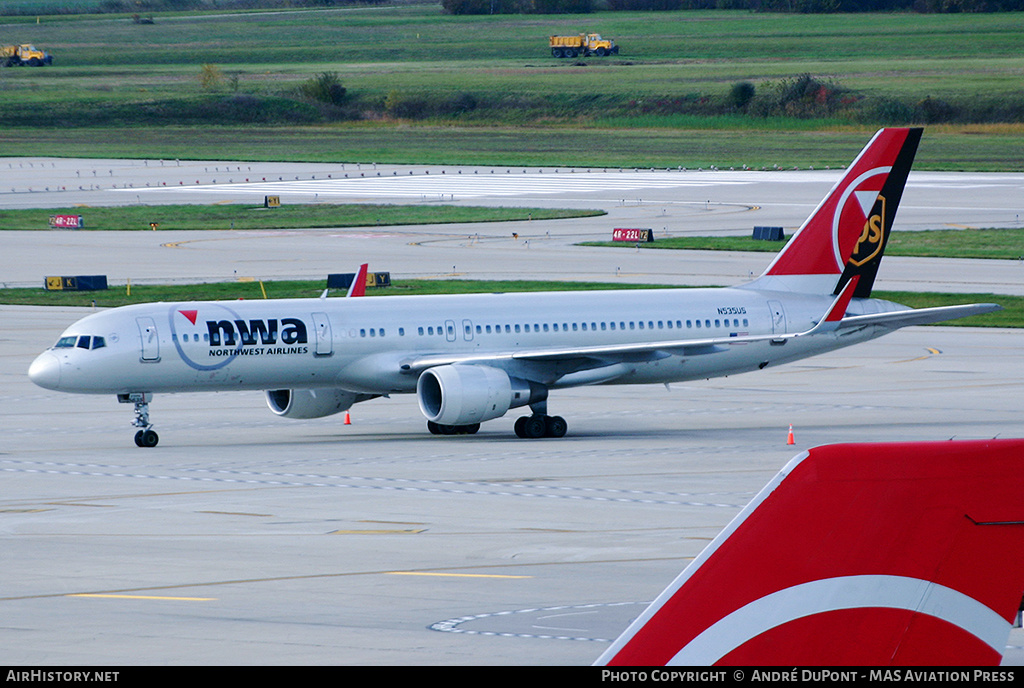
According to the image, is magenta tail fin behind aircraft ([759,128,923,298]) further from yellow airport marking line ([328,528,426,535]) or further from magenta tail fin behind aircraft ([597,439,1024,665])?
magenta tail fin behind aircraft ([597,439,1024,665])

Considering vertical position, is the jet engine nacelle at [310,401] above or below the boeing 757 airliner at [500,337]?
below

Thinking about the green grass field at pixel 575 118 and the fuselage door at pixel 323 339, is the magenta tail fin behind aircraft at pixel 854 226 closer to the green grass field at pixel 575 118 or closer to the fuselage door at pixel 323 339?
the fuselage door at pixel 323 339

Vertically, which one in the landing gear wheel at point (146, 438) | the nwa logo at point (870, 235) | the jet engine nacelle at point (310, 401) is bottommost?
the landing gear wheel at point (146, 438)

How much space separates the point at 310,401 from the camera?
38594 millimetres

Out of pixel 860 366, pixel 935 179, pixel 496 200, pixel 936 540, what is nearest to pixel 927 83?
pixel 935 179

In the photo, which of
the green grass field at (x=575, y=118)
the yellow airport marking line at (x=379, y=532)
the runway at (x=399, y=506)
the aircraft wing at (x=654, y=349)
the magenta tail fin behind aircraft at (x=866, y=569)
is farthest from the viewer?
the green grass field at (x=575, y=118)

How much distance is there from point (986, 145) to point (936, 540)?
14205 centimetres

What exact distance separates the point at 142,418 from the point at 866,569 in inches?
1151

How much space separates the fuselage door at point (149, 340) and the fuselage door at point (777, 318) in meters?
15.5

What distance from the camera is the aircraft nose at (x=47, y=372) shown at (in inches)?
→ 1384

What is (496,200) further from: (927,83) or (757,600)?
(757,600)

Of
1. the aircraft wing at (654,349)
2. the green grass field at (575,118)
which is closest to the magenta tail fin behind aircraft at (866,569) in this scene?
the aircraft wing at (654,349)

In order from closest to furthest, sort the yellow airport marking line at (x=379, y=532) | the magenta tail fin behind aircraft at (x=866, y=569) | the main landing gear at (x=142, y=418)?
the magenta tail fin behind aircraft at (x=866, y=569) < the yellow airport marking line at (x=379, y=532) < the main landing gear at (x=142, y=418)

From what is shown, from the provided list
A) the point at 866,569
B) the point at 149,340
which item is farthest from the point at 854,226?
the point at 866,569
